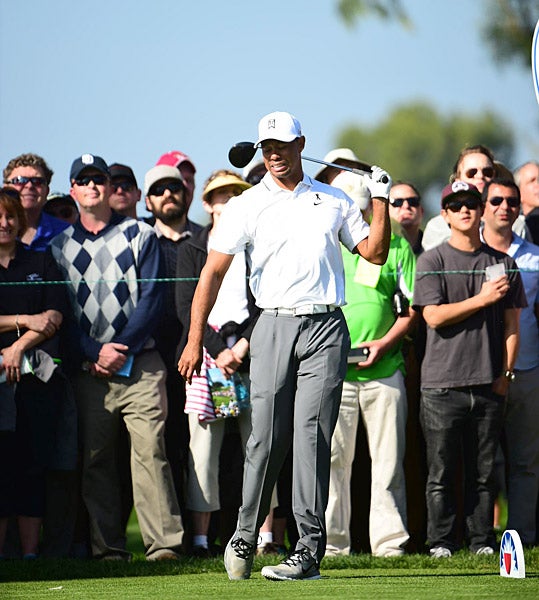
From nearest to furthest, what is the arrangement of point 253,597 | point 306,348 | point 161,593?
point 253,597 → point 161,593 → point 306,348

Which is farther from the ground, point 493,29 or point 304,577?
point 493,29

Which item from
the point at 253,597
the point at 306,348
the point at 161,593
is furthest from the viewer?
the point at 306,348

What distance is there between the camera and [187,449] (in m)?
9.68

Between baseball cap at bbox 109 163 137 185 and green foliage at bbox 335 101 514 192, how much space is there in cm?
4339

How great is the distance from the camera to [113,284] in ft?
30.7

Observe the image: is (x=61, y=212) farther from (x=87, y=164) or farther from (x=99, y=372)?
(x=99, y=372)

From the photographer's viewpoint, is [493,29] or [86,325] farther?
[493,29]

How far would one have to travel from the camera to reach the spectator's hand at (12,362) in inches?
356

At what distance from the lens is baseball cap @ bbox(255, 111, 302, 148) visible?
7.40 m

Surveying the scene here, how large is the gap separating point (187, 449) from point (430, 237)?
229cm

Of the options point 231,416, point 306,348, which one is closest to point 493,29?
point 231,416

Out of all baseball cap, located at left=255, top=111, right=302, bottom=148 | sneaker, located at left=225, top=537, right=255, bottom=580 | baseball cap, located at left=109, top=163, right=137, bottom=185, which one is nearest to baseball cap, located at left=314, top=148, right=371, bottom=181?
baseball cap, located at left=109, top=163, right=137, bottom=185

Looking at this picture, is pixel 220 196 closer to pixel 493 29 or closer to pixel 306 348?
pixel 306 348

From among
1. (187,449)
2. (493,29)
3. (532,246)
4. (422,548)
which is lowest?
(422,548)
